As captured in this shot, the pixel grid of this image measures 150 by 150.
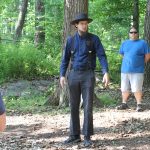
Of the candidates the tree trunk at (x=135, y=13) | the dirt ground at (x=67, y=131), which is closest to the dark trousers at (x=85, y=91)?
the dirt ground at (x=67, y=131)

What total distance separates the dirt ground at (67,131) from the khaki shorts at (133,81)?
22.4 inches

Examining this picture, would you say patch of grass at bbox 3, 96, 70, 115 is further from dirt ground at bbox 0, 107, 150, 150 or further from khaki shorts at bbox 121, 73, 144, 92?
khaki shorts at bbox 121, 73, 144, 92

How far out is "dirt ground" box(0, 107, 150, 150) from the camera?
7.23 meters

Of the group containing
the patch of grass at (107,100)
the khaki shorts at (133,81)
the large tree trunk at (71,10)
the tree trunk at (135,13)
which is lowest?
the patch of grass at (107,100)

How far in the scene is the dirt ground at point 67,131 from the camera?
7.23 meters

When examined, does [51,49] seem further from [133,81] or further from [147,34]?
[133,81]

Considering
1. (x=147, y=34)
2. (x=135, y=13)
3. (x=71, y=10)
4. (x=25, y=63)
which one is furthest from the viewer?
(x=135, y=13)

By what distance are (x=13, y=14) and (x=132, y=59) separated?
88.5 ft

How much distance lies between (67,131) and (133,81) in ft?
9.13

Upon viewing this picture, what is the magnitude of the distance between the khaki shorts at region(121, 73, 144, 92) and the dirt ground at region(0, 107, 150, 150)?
0.57 metres

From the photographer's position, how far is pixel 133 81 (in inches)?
413

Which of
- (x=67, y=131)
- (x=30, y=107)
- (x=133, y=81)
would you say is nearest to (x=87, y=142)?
(x=67, y=131)

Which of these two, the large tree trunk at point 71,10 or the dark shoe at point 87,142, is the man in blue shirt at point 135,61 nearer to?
the large tree trunk at point 71,10

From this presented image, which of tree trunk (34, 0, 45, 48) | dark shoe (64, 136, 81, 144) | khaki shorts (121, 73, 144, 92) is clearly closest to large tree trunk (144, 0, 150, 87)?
khaki shorts (121, 73, 144, 92)
